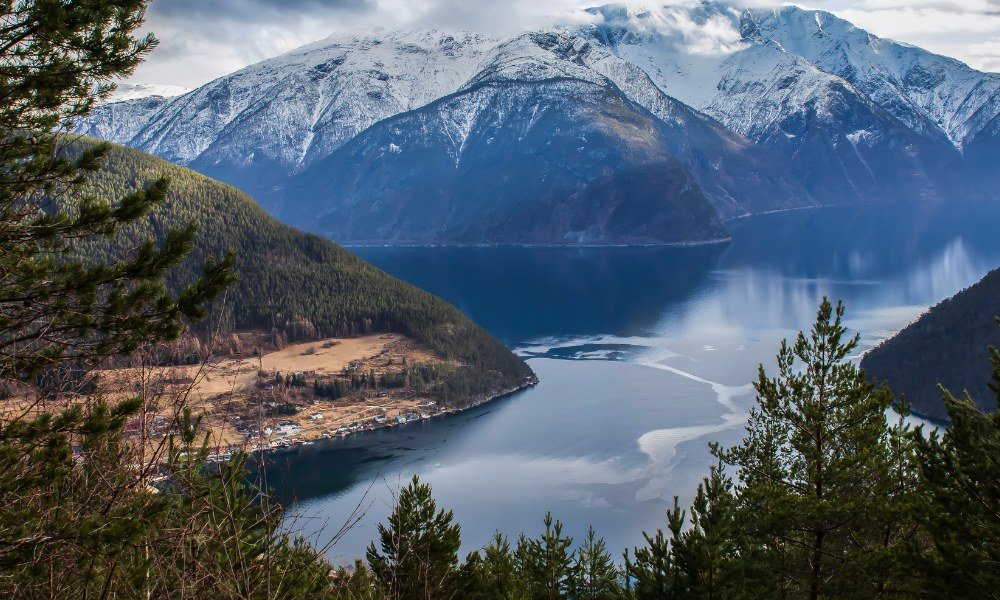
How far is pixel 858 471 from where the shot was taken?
18891 millimetres

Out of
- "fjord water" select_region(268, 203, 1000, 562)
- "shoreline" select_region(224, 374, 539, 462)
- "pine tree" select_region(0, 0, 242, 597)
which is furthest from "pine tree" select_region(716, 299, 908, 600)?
"shoreline" select_region(224, 374, 539, 462)

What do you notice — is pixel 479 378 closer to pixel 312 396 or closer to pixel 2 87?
pixel 312 396

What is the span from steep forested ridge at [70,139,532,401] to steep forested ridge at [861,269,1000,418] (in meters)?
47.4

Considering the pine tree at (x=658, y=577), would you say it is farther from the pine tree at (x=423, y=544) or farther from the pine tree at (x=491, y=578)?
the pine tree at (x=423, y=544)

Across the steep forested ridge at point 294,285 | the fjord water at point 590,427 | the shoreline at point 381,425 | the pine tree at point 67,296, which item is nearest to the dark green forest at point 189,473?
the pine tree at point 67,296

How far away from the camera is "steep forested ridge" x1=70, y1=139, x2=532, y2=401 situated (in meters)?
124

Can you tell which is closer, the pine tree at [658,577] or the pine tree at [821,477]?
the pine tree at [821,477]

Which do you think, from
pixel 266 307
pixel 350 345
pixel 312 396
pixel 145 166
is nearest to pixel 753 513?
pixel 312 396

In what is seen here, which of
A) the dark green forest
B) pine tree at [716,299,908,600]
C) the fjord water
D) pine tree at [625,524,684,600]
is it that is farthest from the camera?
the fjord water

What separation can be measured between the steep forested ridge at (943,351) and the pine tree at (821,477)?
84.7 meters

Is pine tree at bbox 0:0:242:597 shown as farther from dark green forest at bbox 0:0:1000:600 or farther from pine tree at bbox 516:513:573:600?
pine tree at bbox 516:513:573:600

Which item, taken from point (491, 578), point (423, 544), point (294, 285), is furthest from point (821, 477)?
point (294, 285)

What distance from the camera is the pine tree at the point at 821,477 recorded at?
18.2 m

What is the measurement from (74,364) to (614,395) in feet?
309
